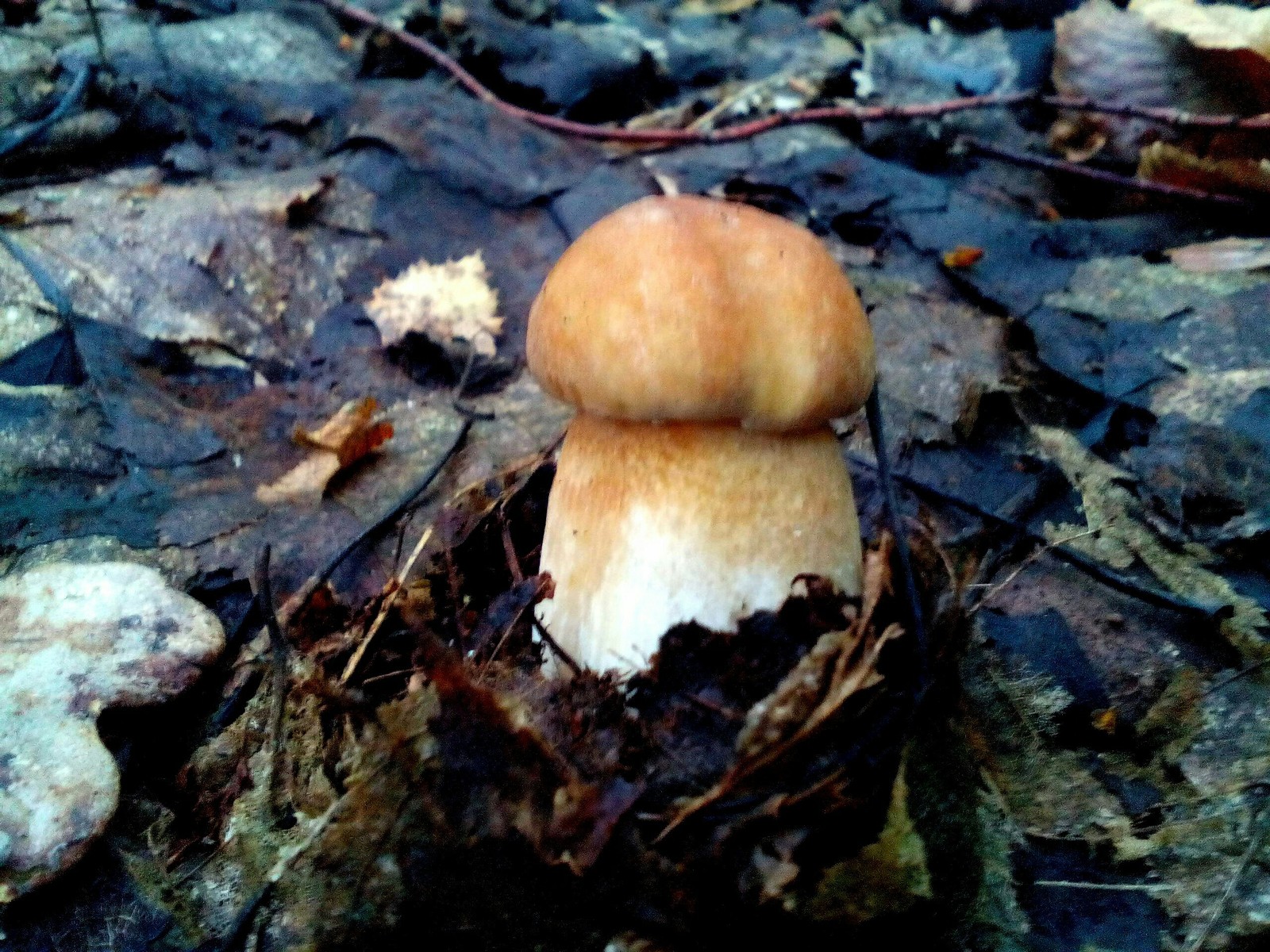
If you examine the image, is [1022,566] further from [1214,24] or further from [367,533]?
[1214,24]

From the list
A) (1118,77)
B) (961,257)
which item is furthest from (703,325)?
(1118,77)

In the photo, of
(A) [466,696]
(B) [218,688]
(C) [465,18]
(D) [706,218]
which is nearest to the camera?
(A) [466,696]

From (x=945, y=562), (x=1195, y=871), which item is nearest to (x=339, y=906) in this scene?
(x=945, y=562)

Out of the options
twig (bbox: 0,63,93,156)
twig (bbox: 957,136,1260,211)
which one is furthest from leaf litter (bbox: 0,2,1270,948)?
twig (bbox: 0,63,93,156)

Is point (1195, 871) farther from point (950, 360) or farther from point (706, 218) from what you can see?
point (950, 360)

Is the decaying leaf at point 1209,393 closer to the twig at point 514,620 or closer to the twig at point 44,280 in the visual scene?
the twig at point 514,620

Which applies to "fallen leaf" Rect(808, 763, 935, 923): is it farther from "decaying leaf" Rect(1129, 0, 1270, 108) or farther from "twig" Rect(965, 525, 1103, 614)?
"decaying leaf" Rect(1129, 0, 1270, 108)
